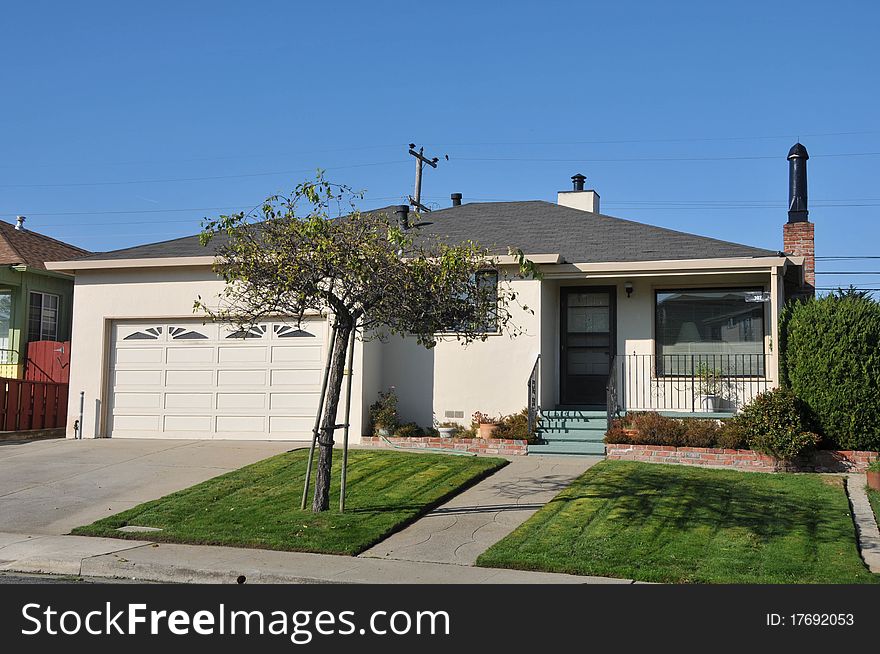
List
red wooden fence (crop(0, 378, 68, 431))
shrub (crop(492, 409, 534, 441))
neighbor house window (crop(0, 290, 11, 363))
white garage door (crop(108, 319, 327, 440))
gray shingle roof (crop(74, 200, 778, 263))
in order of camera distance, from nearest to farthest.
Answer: shrub (crop(492, 409, 534, 441)), gray shingle roof (crop(74, 200, 778, 263)), white garage door (crop(108, 319, 327, 440)), red wooden fence (crop(0, 378, 68, 431)), neighbor house window (crop(0, 290, 11, 363))

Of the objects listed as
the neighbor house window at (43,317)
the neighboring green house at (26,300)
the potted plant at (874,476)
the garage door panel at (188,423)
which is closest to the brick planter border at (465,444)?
the garage door panel at (188,423)

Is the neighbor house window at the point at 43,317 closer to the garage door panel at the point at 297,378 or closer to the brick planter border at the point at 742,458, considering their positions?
the garage door panel at the point at 297,378

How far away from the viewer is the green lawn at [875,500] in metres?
10.4

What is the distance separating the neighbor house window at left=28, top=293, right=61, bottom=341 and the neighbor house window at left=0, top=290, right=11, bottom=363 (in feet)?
1.56

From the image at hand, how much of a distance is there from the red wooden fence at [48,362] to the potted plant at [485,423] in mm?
9758

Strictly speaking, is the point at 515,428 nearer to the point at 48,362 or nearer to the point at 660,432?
the point at 660,432

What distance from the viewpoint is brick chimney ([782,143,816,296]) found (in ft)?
53.8

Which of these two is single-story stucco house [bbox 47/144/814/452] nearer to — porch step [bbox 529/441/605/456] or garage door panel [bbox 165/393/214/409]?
garage door panel [bbox 165/393/214/409]

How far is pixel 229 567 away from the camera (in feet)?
27.9

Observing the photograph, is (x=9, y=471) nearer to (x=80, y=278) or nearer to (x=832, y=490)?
(x=80, y=278)

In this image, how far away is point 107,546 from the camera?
9.55 meters

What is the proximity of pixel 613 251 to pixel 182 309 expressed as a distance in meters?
8.13

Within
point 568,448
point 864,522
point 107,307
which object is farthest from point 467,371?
point 864,522

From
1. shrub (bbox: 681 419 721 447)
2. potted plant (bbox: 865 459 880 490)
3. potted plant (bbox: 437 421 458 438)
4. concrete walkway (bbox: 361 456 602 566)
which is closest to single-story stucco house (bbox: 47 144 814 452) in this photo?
potted plant (bbox: 437 421 458 438)
